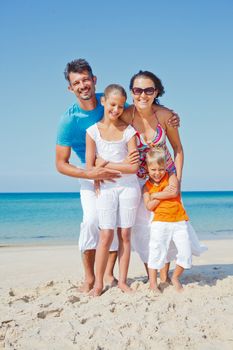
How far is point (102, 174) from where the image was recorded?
441cm

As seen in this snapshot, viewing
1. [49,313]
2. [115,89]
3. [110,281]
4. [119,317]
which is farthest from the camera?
[110,281]

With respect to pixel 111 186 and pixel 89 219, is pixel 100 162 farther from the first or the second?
pixel 89 219

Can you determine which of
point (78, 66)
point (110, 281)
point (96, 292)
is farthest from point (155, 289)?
point (78, 66)

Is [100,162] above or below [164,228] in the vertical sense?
above

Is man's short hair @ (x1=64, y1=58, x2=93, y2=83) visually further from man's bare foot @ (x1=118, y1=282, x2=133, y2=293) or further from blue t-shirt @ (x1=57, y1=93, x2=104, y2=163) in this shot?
man's bare foot @ (x1=118, y1=282, x2=133, y2=293)

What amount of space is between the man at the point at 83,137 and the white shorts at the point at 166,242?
64 centimetres

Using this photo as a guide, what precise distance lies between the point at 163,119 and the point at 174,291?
5.94 ft

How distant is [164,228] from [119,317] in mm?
1172

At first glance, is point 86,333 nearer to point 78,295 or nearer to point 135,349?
point 135,349

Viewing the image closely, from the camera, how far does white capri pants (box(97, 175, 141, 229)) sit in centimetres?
448

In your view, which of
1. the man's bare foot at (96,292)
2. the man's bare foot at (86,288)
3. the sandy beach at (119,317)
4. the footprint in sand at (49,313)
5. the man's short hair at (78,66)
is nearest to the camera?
the sandy beach at (119,317)

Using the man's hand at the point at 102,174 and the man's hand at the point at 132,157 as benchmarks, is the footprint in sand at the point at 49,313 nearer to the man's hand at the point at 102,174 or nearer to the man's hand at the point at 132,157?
the man's hand at the point at 102,174

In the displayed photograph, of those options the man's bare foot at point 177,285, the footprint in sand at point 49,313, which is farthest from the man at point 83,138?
the man's bare foot at point 177,285

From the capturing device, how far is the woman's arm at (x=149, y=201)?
455 cm
